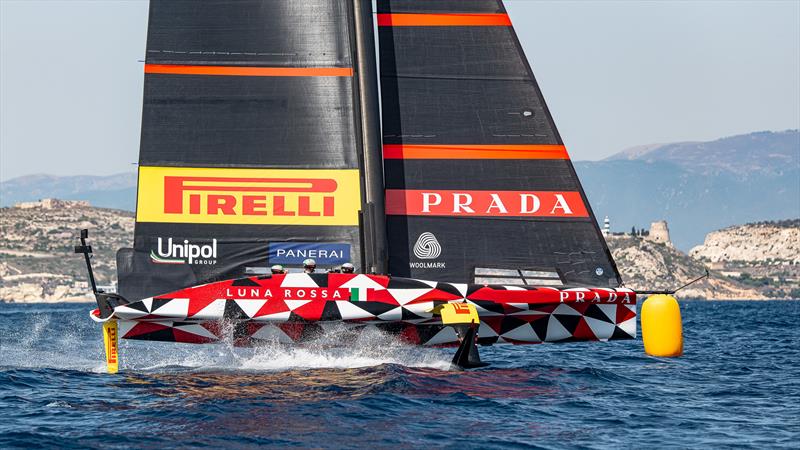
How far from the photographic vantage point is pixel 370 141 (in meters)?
18.1

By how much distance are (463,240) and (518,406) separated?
409cm

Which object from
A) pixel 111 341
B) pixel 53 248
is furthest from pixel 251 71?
pixel 53 248

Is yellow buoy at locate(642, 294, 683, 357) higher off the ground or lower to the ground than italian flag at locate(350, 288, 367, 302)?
lower

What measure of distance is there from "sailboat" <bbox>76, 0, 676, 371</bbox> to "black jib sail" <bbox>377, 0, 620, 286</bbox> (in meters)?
0.02

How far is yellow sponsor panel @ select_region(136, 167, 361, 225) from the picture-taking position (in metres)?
17.9

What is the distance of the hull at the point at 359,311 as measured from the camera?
16672 mm

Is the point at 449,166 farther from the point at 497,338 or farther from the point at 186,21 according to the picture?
the point at 186,21

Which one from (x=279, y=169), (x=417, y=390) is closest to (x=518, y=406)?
(x=417, y=390)

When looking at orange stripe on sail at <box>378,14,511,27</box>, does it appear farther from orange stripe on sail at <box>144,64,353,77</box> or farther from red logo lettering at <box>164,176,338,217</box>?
red logo lettering at <box>164,176,338,217</box>

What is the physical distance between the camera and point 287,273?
17328 mm

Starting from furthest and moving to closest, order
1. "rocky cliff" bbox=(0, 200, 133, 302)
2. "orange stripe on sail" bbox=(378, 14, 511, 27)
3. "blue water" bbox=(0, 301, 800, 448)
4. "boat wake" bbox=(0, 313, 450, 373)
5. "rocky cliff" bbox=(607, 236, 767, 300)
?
1. "rocky cliff" bbox=(607, 236, 767, 300)
2. "rocky cliff" bbox=(0, 200, 133, 302)
3. "orange stripe on sail" bbox=(378, 14, 511, 27)
4. "boat wake" bbox=(0, 313, 450, 373)
5. "blue water" bbox=(0, 301, 800, 448)

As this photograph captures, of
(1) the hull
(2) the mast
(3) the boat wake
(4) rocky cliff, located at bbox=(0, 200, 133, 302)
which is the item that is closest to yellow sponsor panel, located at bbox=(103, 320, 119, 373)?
(1) the hull

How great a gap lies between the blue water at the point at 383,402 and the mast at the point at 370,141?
1.34 metres

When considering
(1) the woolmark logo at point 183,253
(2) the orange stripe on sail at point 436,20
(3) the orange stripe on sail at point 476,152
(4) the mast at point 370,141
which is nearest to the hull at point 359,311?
(4) the mast at point 370,141
